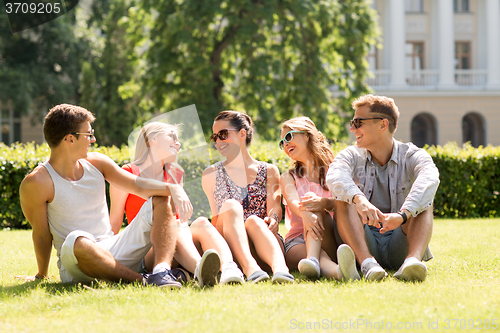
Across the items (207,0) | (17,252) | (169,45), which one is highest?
(207,0)

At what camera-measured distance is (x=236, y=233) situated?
3.50 meters

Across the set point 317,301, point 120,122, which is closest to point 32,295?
point 317,301

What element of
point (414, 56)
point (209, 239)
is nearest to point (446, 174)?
point (209, 239)

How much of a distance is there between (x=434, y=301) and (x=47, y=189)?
2.61m

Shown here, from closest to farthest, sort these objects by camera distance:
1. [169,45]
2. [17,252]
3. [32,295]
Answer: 1. [32,295]
2. [17,252]
3. [169,45]

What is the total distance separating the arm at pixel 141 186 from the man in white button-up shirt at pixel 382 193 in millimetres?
1100

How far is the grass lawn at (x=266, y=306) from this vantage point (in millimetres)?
2316

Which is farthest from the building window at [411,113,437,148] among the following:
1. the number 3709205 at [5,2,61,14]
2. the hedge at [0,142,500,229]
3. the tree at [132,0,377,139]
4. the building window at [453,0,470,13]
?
the number 3709205 at [5,2,61,14]

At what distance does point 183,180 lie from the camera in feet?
12.4

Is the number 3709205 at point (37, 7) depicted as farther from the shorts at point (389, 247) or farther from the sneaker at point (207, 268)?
the shorts at point (389, 247)

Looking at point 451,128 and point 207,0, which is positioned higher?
point 207,0

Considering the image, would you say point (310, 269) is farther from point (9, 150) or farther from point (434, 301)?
point (9, 150)

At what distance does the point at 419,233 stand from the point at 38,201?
2.68 m

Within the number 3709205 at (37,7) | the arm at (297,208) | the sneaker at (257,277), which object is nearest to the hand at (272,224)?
the arm at (297,208)
